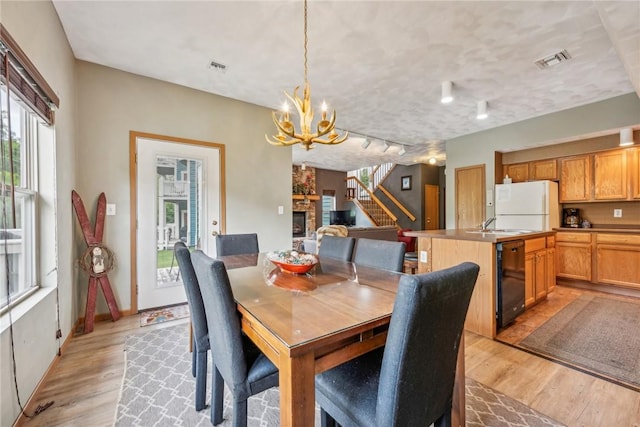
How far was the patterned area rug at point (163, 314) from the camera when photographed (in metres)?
2.85

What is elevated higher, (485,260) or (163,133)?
(163,133)

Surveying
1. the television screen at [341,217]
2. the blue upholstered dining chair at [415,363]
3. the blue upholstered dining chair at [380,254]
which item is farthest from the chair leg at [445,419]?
the television screen at [341,217]

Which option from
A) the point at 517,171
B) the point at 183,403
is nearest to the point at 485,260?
the point at 183,403

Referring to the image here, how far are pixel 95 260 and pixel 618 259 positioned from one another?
6311mm

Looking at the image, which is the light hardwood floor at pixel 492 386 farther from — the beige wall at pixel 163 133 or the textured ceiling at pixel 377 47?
the textured ceiling at pixel 377 47

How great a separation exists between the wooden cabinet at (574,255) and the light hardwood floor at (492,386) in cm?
288

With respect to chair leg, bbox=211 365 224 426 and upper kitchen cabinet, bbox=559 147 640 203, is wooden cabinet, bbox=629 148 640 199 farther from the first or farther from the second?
chair leg, bbox=211 365 224 426

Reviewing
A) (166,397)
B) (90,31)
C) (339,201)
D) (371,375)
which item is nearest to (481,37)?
(371,375)

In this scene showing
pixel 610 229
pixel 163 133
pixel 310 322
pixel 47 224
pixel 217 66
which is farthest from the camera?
pixel 610 229

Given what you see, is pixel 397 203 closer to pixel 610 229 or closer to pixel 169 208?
pixel 610 229

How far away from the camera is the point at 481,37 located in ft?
7.84

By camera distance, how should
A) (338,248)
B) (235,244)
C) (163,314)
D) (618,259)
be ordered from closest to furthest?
1. (338,248)
2. (235,244)
3. (163,314)
4. (618,259)

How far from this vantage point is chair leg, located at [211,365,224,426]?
1428 millimetres

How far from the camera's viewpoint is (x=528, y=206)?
172 inches
